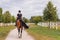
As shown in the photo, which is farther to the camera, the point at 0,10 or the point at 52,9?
the point at 0,10

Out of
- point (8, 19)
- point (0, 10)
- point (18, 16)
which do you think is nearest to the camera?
point (18, 16)

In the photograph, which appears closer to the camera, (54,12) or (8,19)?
(54,12)

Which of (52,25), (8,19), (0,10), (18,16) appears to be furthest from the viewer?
(8,19)

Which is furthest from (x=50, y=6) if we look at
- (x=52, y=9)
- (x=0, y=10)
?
(x=0, y=10)

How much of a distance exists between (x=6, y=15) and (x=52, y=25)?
39.7 metres

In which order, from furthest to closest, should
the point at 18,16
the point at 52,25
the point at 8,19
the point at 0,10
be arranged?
the point at 8,19 → the point at 0,10 → the point at 52,25 → the point at 18,16

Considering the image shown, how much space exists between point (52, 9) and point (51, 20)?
2.68 metres

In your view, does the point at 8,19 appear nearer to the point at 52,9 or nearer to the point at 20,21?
the point at 52,9

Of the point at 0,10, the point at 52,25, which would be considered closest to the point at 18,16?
the point at 52,25

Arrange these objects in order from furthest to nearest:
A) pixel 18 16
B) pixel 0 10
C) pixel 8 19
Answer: pixel 8 19 → pixel 0 10 → pixel 18 16

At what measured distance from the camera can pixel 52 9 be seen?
51.6 metres

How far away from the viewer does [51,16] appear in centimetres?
5072

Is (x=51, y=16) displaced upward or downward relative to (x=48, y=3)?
downward

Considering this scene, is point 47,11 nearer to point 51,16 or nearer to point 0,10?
point 51,16
